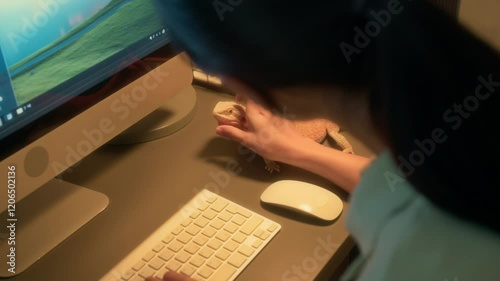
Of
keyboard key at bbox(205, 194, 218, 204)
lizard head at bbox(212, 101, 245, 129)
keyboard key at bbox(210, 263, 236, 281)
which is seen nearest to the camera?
keyboard key at bbox(210, 263, 236, 281)

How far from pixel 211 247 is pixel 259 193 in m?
0.13

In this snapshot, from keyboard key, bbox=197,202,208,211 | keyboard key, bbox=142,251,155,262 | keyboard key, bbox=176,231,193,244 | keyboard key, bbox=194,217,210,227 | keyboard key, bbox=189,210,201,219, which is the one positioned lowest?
keyboard key, bbox=142,251,155,262

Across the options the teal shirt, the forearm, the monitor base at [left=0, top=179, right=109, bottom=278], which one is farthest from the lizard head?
the teal shirt

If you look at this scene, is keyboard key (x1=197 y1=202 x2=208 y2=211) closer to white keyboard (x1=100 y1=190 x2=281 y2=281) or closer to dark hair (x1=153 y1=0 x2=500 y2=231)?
white keyboard (x1=100 y1=190 x2=281 y2=281)

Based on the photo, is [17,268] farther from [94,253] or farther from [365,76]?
[365,76]

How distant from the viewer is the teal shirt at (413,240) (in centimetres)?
41

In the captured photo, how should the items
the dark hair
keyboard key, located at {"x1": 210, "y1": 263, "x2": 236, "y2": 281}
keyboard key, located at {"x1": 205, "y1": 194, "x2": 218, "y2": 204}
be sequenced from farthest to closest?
keyboard key, located at {"x1": 205, "y1": 194, "x2": 218, "y2": 204}
keyboard key, located at {"x1": 210, "y1": 263, "x2": 236, "y2": 281}
the dark hair

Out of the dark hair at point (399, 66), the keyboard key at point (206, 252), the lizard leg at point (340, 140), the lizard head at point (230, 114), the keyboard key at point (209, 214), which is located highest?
the dark hair at point (399, 66)

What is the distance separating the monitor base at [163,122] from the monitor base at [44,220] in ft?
0.43

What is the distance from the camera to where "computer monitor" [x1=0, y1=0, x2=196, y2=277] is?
0.65 meters

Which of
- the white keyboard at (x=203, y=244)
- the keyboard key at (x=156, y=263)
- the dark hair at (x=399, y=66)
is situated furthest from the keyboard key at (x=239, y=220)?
the dark hair at (x=399, y=66)

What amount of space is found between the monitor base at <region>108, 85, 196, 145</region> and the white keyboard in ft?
0.67

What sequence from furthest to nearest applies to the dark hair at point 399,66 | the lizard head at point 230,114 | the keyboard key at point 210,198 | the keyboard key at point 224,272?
the lizard head at point 230,114 < the keyboard key at point 210,198 < the keyboard key at point 224,272 < the dark hair at point 399,66

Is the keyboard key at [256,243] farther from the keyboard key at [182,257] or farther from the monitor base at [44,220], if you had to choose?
the monitor base at [44,220]
